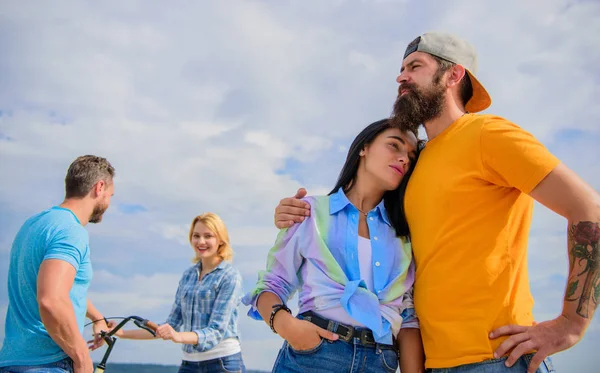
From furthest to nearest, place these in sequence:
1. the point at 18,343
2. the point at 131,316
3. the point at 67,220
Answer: the point at 131,316 < the point at 67,220 < the point at 18,343

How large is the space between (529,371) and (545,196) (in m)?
0.77

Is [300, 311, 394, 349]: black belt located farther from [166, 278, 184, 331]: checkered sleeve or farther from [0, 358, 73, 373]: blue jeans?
[166, 278, 184, 331]: checkered sleeve

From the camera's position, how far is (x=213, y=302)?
5.61 metres

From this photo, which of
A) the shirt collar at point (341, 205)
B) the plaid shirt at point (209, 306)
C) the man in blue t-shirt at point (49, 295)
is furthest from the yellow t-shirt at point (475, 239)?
the plaid shirt at point (209, 306)

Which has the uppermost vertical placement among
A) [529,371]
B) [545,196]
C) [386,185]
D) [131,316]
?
[386,185]

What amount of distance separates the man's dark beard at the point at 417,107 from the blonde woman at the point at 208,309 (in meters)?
3.15

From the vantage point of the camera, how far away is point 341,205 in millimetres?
2969

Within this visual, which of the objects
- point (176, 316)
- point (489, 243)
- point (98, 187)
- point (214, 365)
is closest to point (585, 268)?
point (489, 243)

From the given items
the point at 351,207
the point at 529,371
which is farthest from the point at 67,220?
the point at 529,371

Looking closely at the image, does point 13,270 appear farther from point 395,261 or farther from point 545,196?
point 545,196

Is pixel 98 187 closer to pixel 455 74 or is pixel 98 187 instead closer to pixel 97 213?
pixel 97 213

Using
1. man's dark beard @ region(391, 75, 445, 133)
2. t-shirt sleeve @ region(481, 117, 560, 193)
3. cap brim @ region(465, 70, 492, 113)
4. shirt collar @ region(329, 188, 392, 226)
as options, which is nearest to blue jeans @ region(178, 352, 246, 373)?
shirt collar @ region(329, 188, 392, 226)

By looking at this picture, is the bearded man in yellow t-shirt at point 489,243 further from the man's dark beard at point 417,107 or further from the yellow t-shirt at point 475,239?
the man's dark beard at point 417,107

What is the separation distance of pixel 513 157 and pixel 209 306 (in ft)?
12.8
